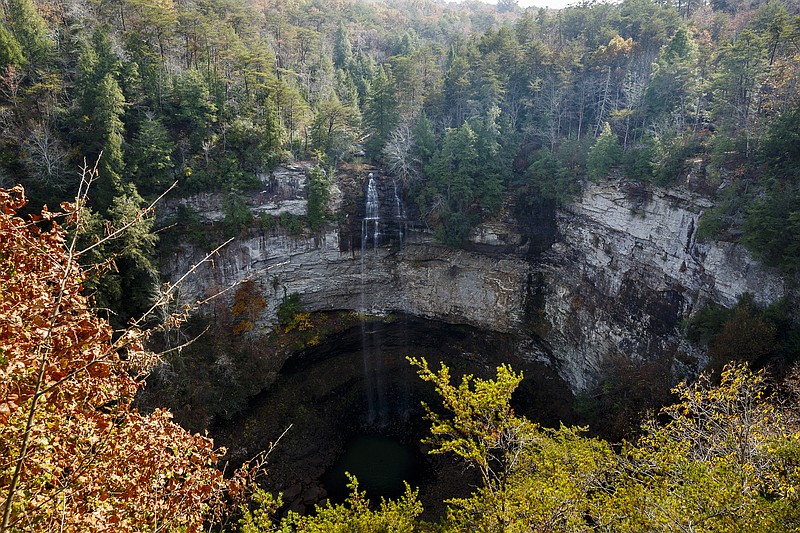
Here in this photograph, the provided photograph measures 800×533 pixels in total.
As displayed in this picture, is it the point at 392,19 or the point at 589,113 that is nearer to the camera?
the point at 589,113

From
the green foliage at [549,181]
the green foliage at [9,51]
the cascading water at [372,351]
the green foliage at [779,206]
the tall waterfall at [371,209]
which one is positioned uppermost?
the green foliage at [9,51]

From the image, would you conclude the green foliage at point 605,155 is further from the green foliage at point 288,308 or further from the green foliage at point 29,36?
the green foliage at point 29,36

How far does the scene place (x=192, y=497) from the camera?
4.13 m

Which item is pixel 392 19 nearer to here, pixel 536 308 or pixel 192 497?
pixel 536 308

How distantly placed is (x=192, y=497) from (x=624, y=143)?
26904mm

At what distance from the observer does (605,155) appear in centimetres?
2045

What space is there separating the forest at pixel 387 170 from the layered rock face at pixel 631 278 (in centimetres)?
92

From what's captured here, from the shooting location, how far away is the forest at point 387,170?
11.8ft

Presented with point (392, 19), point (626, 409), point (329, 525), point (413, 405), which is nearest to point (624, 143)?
point (626, 409)

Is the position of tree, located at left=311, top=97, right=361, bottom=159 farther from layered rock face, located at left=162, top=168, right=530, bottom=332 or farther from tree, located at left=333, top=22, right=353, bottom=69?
tree, located at left=333, top=22, right=353, bottom=69

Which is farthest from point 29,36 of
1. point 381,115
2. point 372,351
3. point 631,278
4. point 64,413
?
point 631,278

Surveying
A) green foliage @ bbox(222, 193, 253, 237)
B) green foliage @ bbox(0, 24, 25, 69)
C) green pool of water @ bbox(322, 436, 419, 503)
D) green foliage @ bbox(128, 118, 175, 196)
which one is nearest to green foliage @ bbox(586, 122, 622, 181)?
green pool of water @ bbox(322, 436, 419, 503)

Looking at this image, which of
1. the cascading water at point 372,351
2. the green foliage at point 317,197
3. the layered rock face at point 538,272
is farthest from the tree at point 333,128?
the cascading water at point 372,351

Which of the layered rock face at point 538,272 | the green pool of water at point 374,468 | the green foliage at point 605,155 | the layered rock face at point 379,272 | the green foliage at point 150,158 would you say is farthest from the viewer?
the layered rock face at point 379,272
